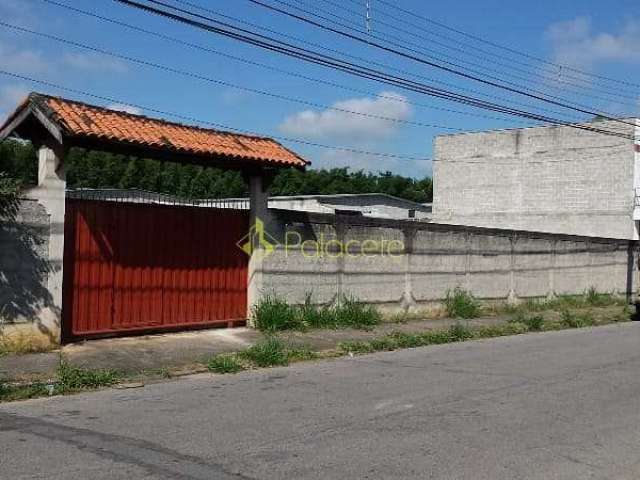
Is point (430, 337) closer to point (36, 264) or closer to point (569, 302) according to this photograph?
point (36, 264)

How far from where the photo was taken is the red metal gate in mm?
11617

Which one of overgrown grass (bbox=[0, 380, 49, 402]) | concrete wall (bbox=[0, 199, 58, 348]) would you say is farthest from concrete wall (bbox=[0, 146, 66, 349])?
overgrown grass (bbox=[0, 380, 49, 402])

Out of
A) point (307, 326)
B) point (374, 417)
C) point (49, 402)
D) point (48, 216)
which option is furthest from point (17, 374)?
point (307, 326)

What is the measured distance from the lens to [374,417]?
24.8ft

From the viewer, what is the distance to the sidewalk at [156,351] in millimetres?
9922

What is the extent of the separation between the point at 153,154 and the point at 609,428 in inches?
324

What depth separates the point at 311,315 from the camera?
14820 mm

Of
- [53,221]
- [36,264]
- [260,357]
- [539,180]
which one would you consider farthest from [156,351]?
[539,180]

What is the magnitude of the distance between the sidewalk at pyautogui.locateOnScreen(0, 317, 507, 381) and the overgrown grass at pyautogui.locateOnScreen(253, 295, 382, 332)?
0.96ft

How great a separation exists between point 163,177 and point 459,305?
2362 cm

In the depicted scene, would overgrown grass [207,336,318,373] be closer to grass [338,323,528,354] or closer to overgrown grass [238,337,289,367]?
overgrown grass [238,337,289,367]

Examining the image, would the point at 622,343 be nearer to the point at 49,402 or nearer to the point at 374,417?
the point at 374,417

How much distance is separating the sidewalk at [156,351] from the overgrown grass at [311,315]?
0.29m

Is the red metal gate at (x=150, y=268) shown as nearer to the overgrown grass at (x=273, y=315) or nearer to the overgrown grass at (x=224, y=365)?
the overgrown grass at (x=273, y=315)
